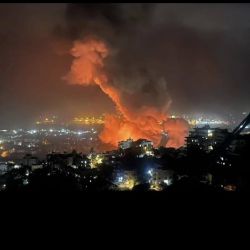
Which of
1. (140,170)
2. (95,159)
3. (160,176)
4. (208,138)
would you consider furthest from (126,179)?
(208,138)

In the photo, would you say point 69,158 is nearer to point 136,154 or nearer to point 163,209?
point 136,154

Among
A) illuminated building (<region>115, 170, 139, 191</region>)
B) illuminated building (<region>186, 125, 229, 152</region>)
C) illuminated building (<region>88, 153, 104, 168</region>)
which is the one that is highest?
illuminated building (<region>186, 125, 229, 152</region>)

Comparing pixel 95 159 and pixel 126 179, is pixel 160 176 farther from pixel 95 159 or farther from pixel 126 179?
pixel 95 159

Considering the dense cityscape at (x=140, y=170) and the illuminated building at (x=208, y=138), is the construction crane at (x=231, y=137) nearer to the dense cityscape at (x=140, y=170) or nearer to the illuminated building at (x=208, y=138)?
the dense cityscape at (x=140, y=170)

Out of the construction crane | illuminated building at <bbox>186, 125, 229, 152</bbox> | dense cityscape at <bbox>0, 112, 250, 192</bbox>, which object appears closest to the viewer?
the construction crane

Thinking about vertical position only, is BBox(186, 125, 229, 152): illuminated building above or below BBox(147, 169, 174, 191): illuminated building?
above

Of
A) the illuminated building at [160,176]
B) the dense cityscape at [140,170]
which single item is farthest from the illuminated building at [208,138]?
the illuminated building at [160,176]

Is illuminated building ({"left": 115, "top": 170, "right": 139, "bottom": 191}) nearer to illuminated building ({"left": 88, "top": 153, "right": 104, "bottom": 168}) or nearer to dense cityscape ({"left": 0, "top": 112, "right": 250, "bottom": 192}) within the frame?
dense cityscape ({"left": 0, "top": 112, "right": 250, "bottom": 192})

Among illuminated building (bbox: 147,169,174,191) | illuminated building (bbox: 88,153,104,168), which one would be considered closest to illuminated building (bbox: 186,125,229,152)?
illuminated building (bbox: 88,153,104,168)

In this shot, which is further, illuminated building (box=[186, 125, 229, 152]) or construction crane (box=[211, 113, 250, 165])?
illuminated building (box=[186, 125, 229, 152])

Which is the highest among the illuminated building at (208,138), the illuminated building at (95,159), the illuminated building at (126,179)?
the illuminated building at (208,138)

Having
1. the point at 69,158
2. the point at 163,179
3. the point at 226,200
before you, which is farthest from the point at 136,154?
the point at 226,200
